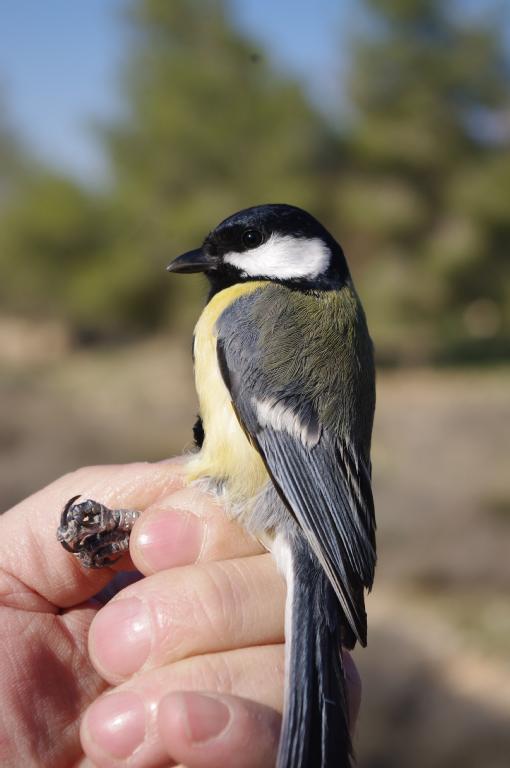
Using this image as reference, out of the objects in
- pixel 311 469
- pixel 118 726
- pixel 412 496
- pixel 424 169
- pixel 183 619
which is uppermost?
pixel 424 169

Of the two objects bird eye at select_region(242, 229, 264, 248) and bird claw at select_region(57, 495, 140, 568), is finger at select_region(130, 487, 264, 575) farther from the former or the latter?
bird eye at select_region(242, 229, 264, 248)

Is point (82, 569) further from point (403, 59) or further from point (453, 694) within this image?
point (403, 59)

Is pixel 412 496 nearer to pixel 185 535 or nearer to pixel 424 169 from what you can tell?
pixel 185 535

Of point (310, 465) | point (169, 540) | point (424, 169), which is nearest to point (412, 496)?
point (310, 465)

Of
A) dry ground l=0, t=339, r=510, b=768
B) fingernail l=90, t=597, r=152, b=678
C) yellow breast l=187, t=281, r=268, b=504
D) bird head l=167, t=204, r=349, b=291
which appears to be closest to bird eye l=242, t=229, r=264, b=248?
bird head l=167, t=204, r=349, b=291

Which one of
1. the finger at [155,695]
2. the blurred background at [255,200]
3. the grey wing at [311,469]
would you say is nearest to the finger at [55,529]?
the grey wing at [311,469]
